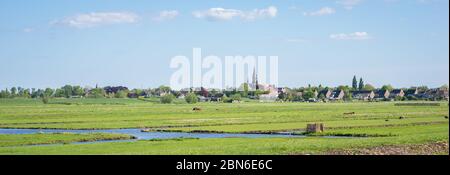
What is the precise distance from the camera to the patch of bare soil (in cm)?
2725

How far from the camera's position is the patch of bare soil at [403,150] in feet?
89.4

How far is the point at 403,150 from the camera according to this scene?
2786 cm
